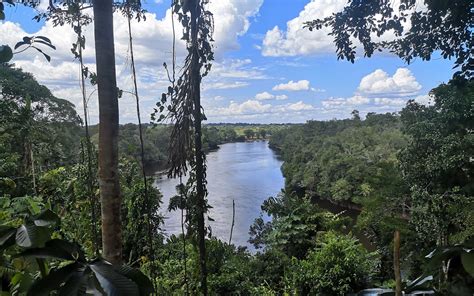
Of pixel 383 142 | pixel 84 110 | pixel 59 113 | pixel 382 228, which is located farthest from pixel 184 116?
pixel 383 142

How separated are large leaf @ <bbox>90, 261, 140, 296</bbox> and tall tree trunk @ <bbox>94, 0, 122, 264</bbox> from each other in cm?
63

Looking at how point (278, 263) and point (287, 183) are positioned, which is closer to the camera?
point (278, 263)

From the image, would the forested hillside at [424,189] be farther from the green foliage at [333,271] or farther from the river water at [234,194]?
the river water at [234,194]

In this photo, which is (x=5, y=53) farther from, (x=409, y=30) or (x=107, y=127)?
(x=409, y=30)

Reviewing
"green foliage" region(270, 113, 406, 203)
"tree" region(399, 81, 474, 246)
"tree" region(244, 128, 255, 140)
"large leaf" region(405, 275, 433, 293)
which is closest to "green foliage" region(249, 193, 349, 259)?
"tree" region(399, 81, 474, 246)

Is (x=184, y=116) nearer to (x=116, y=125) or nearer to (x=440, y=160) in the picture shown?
(x=116, y=125)

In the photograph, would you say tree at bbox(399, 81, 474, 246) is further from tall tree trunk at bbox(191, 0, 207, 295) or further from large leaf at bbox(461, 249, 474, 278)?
large leaf at bbox(461, 249, 474, 278)

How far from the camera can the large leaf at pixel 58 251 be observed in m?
0.77

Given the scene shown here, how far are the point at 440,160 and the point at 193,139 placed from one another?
27.4 feet

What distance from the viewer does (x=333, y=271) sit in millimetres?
7684

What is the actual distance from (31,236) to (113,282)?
0.62 feet

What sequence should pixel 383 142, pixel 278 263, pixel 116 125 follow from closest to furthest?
pixel 116 125 < pixel 278 263 < pixel 383 142

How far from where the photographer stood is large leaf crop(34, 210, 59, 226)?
0.79 metres

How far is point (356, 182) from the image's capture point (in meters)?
21.4
